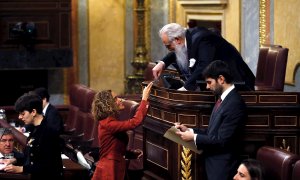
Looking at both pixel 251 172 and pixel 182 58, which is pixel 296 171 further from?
pixel 182 58

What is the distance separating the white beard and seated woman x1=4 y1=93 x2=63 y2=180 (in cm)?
119

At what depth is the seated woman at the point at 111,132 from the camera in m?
6.06

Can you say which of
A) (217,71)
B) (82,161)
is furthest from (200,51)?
(82,161)

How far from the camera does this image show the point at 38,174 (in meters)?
5.64

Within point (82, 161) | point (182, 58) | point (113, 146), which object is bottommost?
point (82, 161)

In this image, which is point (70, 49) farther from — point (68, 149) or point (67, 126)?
point (68, 149)

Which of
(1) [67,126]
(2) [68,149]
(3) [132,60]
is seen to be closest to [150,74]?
(1) [67,126]

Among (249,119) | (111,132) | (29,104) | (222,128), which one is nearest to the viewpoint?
(222,128)

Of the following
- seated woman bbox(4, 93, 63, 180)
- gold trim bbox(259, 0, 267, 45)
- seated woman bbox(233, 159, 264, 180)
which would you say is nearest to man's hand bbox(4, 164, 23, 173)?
seated woman bbox(4, 93, 63, 180)

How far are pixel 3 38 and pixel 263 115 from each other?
6249mm

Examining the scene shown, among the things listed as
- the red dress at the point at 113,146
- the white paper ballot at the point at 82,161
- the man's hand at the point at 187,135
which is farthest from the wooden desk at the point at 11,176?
the man's hand at the point at 187,135

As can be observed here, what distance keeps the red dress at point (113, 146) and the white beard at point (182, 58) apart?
518 mm

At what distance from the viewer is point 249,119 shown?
5953mm

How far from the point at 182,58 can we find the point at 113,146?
87 centimetres
